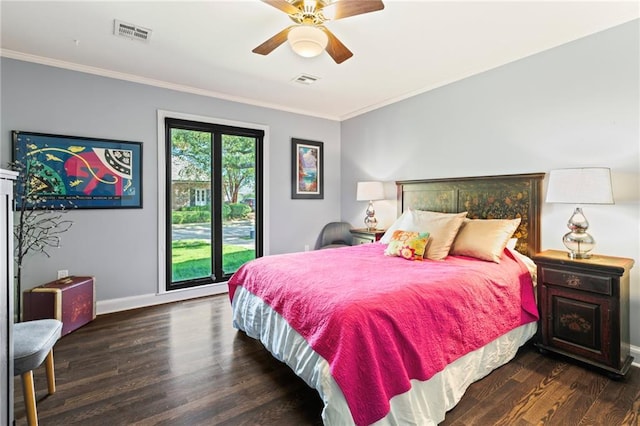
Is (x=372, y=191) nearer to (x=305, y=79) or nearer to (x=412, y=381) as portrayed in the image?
(x=305, y=79)

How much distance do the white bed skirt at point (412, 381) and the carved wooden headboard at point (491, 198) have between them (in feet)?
2.85

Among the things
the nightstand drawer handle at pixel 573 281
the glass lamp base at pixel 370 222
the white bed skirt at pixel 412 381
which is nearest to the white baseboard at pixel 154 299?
the white bed skirt at pixel 412 381

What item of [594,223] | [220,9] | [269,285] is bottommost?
[269,285]

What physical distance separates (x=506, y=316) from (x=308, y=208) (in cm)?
323

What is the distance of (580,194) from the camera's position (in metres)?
2.27

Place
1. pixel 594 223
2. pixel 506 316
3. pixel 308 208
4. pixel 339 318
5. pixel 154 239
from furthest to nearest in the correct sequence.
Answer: pixel 308 208 → pixel 154 239 → pixel 594 223 → pixel 506 316 → pixel 339 318

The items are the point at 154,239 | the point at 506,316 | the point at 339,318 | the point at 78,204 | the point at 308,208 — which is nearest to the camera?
the point at 339,318

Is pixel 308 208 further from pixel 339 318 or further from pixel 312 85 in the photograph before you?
pixel 339 318

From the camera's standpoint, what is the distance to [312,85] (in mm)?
3824

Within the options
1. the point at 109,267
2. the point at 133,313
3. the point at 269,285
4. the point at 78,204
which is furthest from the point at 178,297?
the point at 269,285

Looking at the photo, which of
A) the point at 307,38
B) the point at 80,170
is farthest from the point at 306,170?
the point at 307,38

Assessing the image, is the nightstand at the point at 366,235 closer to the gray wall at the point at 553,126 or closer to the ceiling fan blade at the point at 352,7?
the gray wall at the point at 553,126

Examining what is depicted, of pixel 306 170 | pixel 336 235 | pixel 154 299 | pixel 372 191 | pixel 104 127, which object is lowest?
pixel 154 299

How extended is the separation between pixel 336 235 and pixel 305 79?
92.9 inches
